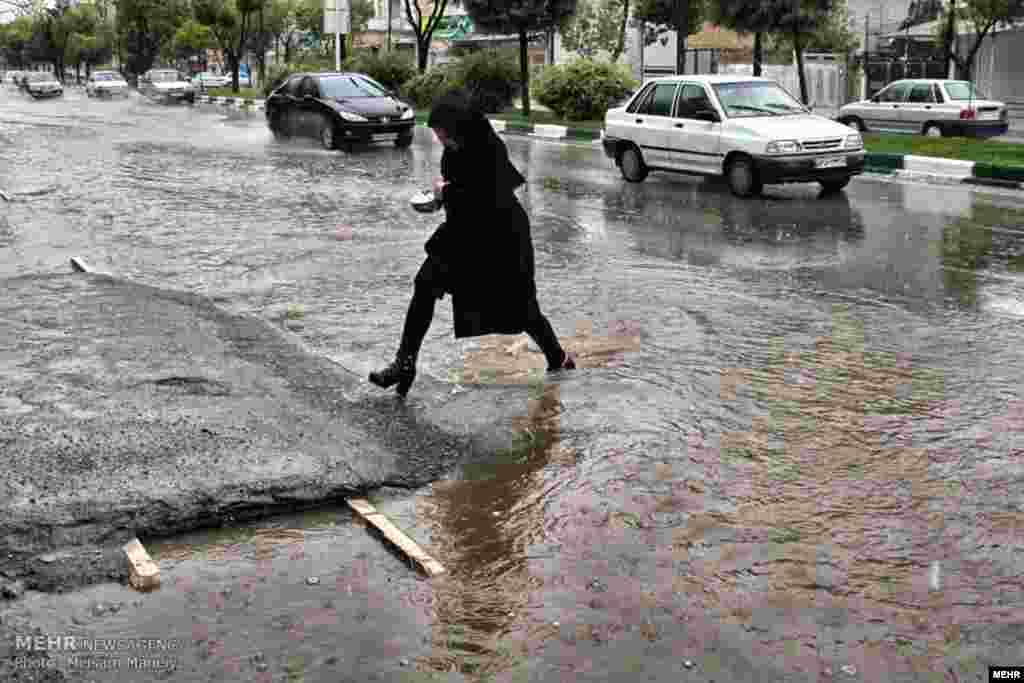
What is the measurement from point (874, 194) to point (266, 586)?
13.1 metres

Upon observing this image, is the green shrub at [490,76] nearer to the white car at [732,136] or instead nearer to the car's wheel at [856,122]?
the car's wheel at [856,122]

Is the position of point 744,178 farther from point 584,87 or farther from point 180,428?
point 584,87

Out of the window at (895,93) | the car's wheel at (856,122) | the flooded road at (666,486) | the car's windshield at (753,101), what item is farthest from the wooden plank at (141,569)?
the car's wheel at (856,122)

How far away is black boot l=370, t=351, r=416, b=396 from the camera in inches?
249

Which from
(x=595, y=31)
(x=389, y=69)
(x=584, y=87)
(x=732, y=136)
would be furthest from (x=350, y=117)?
(x=595, y=31)

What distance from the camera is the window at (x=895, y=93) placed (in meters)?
26.1

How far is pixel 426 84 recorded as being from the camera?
37.1 metres

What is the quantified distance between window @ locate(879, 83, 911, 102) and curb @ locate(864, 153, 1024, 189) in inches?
292

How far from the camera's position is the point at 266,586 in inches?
162

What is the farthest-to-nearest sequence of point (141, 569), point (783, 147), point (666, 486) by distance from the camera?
1. point (783, 147)
2. point (666, 486)
3. point (141, 569)

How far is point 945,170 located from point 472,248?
537 inches

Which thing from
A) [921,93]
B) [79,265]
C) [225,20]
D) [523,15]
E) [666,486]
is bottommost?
[666,486]

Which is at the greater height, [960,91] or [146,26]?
[146,26]

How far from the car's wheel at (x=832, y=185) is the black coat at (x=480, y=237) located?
9768mm
